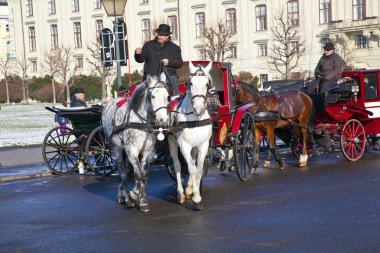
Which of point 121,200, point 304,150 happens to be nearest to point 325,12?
point 304,150

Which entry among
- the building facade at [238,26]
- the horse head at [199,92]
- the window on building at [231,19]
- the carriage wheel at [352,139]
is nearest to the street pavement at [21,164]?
the carriage wheel at [352,139]

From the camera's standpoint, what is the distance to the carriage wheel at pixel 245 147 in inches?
472

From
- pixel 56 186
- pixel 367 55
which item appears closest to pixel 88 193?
pixel 56 186

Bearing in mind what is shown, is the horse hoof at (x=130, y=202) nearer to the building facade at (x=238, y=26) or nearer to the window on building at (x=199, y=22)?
the building facade at (x=238, y=26)

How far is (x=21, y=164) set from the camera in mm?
16766

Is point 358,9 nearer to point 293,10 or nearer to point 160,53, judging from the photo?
point 293,10

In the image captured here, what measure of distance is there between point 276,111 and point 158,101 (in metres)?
4.97

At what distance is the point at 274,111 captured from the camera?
13734 millimetres

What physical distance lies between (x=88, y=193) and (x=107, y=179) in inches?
69.5

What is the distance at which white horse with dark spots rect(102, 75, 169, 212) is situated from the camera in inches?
366

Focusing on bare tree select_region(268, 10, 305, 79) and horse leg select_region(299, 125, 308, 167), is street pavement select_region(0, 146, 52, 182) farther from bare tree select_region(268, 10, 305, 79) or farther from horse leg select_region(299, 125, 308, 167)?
bare tree select_region(268, 10, 305, 79)

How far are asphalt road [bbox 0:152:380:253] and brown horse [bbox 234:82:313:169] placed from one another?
2.75ft

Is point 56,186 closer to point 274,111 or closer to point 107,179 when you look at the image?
point 107,179

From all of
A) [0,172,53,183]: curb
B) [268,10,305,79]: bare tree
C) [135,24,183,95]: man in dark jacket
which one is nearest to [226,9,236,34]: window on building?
[268,10,305,79]: bare tree
